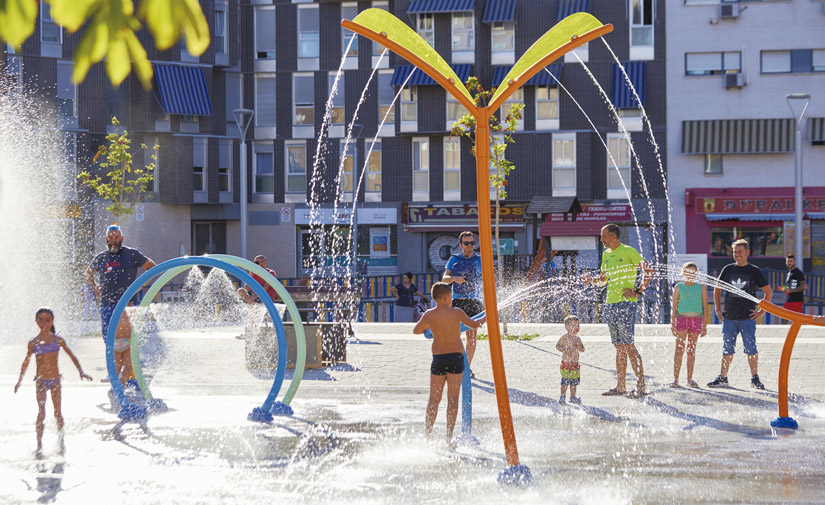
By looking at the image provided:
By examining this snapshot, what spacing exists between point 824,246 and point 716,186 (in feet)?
14.2

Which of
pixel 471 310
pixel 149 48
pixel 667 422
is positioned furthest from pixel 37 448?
pixel 149 48

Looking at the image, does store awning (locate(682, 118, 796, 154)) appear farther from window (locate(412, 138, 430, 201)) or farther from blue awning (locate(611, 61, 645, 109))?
window (locate(412, 138, 430, 201))

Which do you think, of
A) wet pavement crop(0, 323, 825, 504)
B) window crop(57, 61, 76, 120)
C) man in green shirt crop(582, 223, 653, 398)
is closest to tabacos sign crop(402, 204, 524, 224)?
window crop(57, 61, 76, 120)

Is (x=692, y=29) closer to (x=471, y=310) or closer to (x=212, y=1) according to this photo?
(x=212, y=1)

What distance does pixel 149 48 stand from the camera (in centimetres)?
3916

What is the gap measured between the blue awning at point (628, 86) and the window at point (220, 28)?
609 inches

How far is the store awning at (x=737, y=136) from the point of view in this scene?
37406mm

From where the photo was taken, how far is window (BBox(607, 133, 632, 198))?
38938 mm

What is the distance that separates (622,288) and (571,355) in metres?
0.86

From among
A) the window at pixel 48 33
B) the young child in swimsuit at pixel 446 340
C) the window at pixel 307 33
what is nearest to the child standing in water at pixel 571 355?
the young child in swimsuit at pixel 446 340

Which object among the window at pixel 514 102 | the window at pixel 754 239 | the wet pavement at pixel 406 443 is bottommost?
the wet pavement at pixel 406 443

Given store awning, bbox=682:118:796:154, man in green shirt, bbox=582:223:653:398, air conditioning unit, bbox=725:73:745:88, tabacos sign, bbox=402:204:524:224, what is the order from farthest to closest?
tabacos sign, bbox=402:204:524:224, air conditioning unit, bbox=725:73:745:88, store awning, bbox=682:118:796:154, man in green shirt, bbox=582:223:653:398

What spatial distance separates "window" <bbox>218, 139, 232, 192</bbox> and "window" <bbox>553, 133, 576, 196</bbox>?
13.0m

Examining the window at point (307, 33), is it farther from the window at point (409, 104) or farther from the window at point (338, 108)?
the window at point (409, 104)
